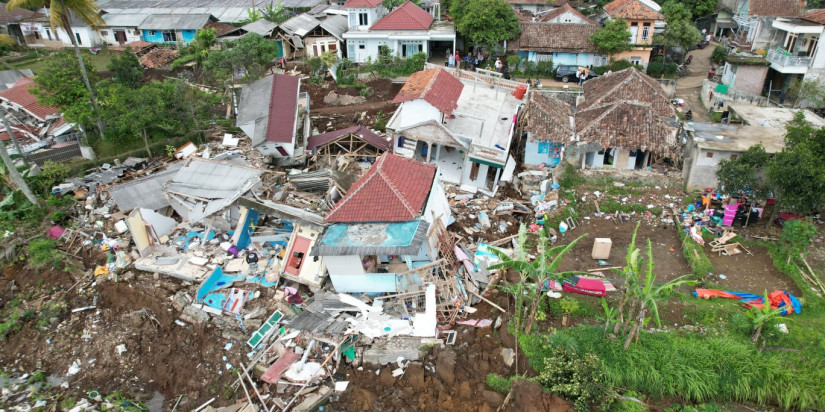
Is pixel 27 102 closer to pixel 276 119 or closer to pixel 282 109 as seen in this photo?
pixel 282 109

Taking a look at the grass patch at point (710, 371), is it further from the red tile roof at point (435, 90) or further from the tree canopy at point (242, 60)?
the tree canopy at point (242, 60)

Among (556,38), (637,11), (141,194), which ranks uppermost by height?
(637,11)

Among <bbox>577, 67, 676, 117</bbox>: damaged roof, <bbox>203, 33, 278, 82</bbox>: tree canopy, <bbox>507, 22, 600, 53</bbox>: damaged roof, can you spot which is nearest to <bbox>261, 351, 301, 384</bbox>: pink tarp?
<bbox>577, 67, 676, 117</bbox>: damaged roof

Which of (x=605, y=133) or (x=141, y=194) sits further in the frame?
(x=605, y=133)

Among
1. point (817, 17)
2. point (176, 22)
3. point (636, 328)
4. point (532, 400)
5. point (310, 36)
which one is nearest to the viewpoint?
point (532, 400)

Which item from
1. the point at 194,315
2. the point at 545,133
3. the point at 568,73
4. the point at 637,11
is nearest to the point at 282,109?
the point at 194,315

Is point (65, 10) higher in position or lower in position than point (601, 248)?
higher

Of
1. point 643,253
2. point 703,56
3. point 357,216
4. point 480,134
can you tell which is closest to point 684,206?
point 643,253

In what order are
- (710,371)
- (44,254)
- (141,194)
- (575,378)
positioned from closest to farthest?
(575,378)
(710,371)
(44,254)
(141,194)
